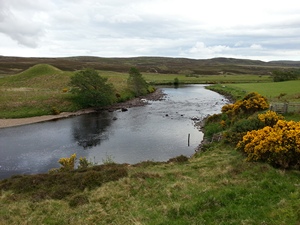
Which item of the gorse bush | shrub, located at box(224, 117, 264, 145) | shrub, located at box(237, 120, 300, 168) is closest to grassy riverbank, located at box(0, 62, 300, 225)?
shrub, located at box(237, 120, 300, 168)

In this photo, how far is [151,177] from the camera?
56.1ft

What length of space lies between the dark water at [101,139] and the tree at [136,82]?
93.2ft

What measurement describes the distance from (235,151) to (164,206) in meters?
11.7

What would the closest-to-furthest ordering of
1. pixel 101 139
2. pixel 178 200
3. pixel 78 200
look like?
pixel 178 200 < pixel 78 200 < pixel 101 139

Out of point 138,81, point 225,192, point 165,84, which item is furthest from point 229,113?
point 165,84

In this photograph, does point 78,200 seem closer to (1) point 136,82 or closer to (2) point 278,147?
(2) point 278,147

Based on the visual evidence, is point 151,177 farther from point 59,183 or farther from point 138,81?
point 138,81

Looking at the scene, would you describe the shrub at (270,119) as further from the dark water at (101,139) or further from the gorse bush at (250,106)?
the gorse bush at (250,106)

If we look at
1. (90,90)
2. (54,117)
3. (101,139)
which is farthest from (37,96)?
(101,139)

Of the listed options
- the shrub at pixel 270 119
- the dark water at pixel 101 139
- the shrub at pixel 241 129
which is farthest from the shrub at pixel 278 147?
the dark water at pixel 101 139

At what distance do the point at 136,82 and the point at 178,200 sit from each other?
7486 cm

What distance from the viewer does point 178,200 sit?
13.2 meters

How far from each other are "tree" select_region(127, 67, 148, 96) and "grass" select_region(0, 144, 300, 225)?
69119 mm

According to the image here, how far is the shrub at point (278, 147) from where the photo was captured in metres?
16.3
